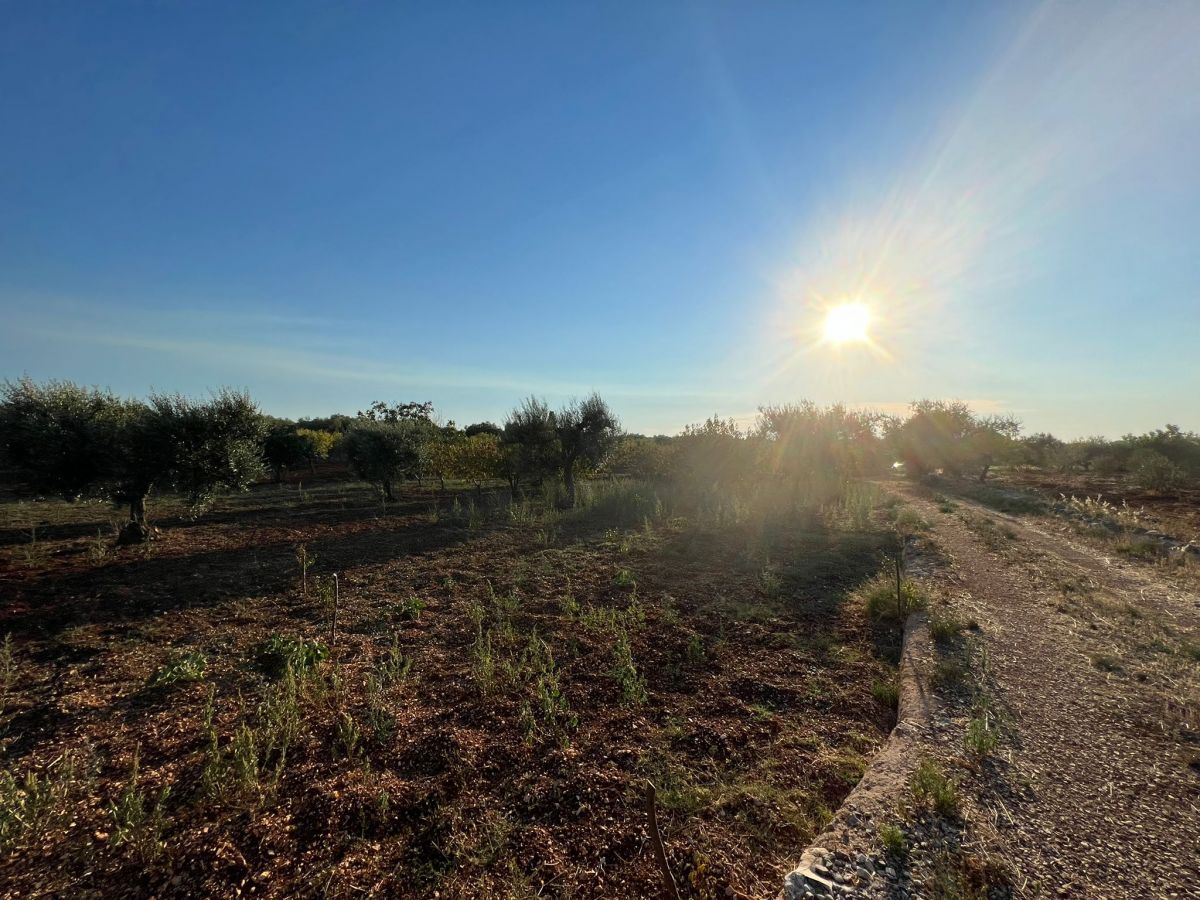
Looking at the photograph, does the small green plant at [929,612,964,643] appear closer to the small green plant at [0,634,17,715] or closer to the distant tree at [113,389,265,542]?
the small green plant at [0,634,17,715]

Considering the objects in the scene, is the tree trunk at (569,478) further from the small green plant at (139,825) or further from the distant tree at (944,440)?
the distant tree at (944,440)

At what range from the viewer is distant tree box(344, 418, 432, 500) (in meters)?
20.8

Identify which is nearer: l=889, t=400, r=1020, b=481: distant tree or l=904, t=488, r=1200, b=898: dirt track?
l=904, t=488, r=1200, b=898: dirt track

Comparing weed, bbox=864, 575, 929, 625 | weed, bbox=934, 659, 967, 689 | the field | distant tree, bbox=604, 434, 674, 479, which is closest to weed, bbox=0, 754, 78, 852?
the field

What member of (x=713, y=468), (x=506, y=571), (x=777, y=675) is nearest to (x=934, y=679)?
(x=777, y=675)

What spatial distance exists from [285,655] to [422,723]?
2379 millimetres

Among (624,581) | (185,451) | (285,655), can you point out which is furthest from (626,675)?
(185,451)

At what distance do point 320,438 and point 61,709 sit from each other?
4027cm

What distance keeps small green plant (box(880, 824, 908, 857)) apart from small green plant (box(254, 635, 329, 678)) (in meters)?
5.82

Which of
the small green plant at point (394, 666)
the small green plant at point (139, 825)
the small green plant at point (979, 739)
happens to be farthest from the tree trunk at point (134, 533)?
the small green plant at point (979, 739)

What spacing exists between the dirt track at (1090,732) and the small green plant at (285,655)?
6.72 meters

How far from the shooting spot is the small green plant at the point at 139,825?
10.4ft

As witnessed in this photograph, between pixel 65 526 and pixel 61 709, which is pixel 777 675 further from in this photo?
pixel 65 526

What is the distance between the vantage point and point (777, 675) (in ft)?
19.7
